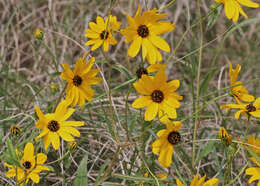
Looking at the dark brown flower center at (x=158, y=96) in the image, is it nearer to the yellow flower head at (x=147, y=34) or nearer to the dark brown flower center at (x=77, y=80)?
the yellow flower head at (x=147, y=34)

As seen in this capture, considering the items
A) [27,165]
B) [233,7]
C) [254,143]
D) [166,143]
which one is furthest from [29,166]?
[233,7]

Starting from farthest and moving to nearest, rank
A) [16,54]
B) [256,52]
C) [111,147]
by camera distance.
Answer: [256,52] → [16,54] → [111,147]

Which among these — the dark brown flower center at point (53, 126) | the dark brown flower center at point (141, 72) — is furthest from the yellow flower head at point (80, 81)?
the dark brown flower center at point (141, 72)

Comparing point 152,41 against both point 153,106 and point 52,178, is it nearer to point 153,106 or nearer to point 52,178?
point 153,106

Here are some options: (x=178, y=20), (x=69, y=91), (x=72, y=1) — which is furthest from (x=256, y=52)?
(x=69, y=91)

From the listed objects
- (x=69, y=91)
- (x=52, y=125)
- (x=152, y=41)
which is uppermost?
(x=152, y=41)

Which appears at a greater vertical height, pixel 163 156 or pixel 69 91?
pixel 69 91

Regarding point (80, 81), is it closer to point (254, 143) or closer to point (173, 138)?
point (173, 138)

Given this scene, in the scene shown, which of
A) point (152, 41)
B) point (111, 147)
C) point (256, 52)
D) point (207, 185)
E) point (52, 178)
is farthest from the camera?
point (256, 52)
